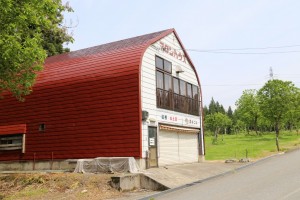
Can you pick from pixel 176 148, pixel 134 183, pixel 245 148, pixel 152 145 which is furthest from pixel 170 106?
pixel 245 148

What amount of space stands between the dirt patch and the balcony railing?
6.54 meters

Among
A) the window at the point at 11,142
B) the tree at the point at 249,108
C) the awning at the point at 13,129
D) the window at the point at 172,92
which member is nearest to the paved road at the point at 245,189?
the window at the point at 172,92

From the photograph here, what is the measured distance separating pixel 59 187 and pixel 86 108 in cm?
583

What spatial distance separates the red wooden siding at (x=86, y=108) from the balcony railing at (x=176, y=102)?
2.51m

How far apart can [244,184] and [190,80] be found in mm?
11813

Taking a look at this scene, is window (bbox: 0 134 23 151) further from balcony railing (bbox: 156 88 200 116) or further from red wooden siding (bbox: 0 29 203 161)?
balcony railing (bbox: 156 88 200 116)

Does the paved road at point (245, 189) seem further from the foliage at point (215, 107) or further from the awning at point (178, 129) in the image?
the foliage at point (215, 107)

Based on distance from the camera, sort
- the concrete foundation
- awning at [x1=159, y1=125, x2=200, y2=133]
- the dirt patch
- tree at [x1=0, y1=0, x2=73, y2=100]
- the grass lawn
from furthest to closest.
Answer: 1. the grass lawn
2. awning at [x1=159, y1=125, x2=200, y2=133]
3. the concrete foundation
4. the dirt patch
5. tree at [x1=0, y1=0, x2=73, y2=100]

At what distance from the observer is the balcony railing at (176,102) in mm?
18953

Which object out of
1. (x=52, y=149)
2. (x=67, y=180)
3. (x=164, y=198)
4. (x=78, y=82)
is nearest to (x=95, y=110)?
(x=78, y=82)

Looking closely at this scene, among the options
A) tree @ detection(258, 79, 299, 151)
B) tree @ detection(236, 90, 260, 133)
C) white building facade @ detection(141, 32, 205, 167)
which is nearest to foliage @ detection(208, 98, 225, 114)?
tree @ detection(236, 90, 260, 133)

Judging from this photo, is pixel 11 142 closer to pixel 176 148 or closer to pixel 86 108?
pixel 86 108

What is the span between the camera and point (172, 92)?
2050 centimetres

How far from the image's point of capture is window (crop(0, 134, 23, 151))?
20312 mm
